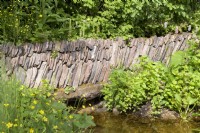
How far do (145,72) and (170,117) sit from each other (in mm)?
877

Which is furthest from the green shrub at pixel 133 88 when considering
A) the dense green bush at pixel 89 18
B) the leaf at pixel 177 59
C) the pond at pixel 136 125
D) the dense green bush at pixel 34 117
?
the dense green bush at pixel 34 117

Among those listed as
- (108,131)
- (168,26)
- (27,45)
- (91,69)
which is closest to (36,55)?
(27,45)

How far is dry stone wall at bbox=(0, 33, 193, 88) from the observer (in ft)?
19.5

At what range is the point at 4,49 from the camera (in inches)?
225

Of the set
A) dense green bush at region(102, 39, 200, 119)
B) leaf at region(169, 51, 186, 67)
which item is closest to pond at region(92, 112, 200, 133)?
dense green bush at region(102, 39, 200, 119)

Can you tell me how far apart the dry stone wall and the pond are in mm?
822

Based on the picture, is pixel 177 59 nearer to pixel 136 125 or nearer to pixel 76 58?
pixel 136 125

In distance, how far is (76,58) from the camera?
21.8ft

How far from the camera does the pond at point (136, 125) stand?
611 centimetres

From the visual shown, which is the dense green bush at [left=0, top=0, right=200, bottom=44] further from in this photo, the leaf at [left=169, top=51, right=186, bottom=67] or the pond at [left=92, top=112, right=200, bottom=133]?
the pond at [left=92, top=112, right=200, bottom=133]

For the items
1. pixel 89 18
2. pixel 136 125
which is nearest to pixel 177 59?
pixel 136 125

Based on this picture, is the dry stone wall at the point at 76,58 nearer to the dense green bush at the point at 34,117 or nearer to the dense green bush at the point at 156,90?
the dense green bush at the point at 156,90

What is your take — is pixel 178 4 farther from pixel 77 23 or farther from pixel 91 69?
pixel 91 69

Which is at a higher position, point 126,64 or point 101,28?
point 101,28
